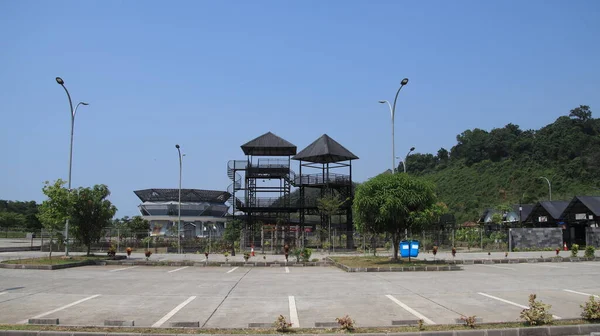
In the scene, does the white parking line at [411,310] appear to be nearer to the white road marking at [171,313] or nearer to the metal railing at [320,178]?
the white road marking at [171,313]

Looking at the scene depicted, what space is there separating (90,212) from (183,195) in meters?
77.4

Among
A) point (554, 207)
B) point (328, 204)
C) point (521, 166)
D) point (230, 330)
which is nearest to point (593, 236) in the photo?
point (554, 207)

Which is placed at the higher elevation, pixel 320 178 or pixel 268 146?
pixel 268 146

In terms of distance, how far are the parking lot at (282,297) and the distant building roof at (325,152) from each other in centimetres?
2695

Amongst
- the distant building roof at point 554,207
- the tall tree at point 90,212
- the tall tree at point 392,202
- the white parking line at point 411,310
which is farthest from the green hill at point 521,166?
the white parking line at point 411,310

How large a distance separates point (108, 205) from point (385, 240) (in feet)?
84.1

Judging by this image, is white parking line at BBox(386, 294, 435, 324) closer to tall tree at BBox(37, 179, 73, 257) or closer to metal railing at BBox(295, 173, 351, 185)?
tall tree at BBox(37, 179, 73, 257)

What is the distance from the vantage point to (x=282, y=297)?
1399 centimetres

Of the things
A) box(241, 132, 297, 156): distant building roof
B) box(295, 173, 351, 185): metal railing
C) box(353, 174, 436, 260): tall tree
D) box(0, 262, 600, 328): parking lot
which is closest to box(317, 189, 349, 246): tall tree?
box(295, 173, 351, 185): metal railing

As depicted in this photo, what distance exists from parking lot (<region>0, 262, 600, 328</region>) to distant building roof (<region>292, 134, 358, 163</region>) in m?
27.0

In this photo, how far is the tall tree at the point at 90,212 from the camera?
29.7 m

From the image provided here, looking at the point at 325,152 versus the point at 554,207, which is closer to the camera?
the point at 325,152

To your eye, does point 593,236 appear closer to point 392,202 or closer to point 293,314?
point 392,202

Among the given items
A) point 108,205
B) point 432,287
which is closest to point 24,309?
point 432,287
